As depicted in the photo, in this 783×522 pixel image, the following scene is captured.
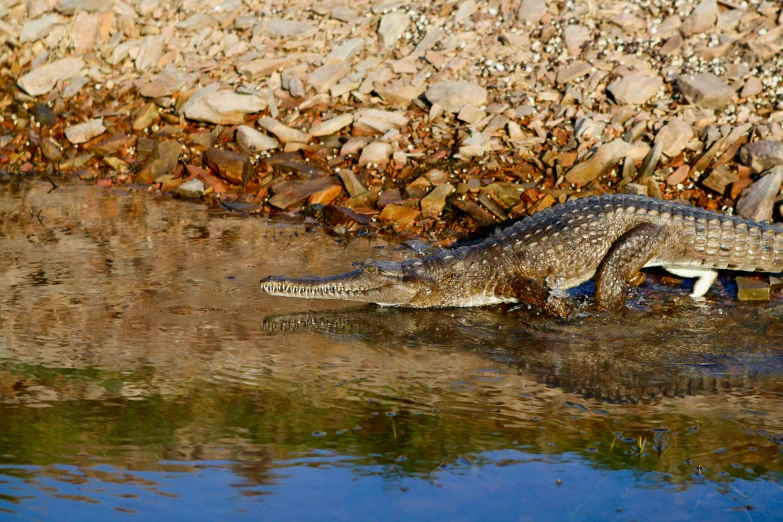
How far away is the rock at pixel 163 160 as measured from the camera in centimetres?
1023

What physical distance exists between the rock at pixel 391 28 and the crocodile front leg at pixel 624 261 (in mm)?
5574

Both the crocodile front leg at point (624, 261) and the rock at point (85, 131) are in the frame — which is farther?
the rock at point (85, 131)

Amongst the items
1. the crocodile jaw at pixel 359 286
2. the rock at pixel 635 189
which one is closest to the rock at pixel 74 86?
the crocodile jaw at pixel 359 286

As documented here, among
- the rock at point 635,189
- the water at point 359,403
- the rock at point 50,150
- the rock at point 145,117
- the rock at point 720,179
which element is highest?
the rock at point 145,117

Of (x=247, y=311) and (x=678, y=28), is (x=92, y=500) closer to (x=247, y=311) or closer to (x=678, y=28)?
(x=247, y=311)

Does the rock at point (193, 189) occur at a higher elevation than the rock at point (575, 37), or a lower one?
lower

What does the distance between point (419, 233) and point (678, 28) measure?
4.71 m

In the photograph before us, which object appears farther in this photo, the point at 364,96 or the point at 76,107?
the point at 76,107

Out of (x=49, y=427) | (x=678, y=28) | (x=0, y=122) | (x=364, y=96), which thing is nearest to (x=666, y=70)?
(x=678, y=28)

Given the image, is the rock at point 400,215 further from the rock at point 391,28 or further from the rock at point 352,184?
the rock at point 391,28

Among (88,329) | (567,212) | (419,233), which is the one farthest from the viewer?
(419,233)

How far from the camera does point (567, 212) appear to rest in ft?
23.5

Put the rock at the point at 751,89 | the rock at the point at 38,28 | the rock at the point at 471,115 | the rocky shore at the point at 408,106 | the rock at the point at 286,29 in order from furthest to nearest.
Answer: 1. the rock at the point at 38,28
2. the rock at the point at 286,29
3. the rock at the point at 471,115
4. the rock at the point at 751,89
5. the rocky shore at the point at 408,106

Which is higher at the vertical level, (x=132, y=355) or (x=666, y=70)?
(x=666, y=70)
